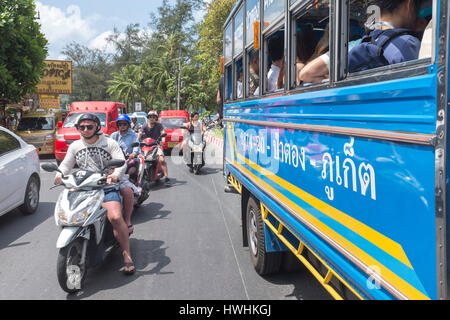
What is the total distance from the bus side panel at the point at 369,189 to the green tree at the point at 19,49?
487 inches

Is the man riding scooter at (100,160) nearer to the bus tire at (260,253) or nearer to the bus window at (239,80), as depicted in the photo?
the bus tire at (260,253)

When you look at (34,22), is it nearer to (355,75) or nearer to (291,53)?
(291,53)

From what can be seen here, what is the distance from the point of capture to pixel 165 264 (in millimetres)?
4684

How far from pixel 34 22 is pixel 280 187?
1416cm

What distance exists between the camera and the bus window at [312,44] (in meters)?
2.55

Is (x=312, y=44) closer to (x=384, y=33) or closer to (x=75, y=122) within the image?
(x=384, y=33)

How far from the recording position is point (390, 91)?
1.66 metres

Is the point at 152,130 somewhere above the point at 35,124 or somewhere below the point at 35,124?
below

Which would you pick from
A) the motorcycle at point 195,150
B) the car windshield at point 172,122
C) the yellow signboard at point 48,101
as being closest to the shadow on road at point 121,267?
the motorcycle at point 195,150

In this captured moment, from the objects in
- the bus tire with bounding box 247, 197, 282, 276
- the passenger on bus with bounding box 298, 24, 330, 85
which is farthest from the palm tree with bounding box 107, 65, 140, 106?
the passenger on bus with bounding box 298, 24, 330, 85

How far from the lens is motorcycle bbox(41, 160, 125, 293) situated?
375 cm

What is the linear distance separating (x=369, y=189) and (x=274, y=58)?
7.09 feet

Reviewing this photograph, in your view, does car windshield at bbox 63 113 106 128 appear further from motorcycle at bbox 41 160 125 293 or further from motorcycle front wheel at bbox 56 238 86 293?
motorcycle front wheel at bbox 56 238 86 293

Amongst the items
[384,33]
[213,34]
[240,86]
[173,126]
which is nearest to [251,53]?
[240,86]
